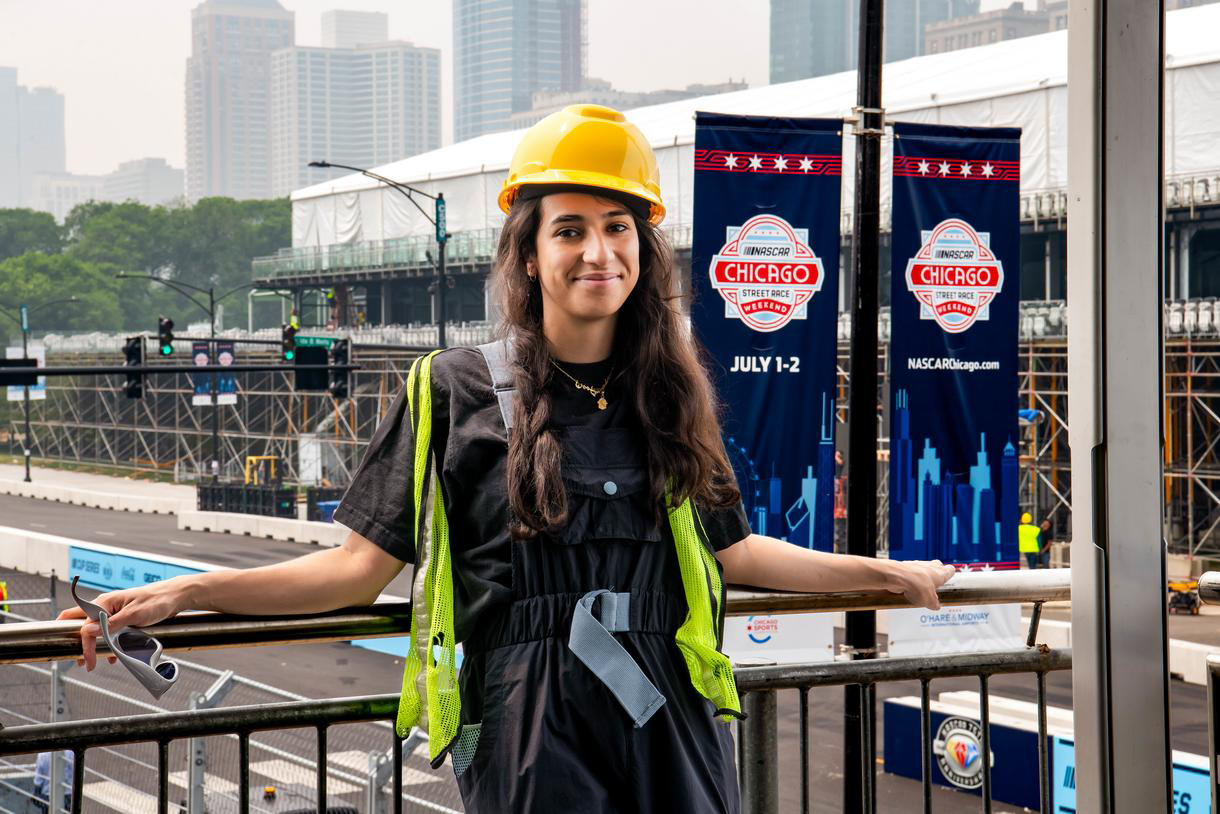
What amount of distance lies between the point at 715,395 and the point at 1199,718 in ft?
49.0

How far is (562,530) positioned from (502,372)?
0.28 meters

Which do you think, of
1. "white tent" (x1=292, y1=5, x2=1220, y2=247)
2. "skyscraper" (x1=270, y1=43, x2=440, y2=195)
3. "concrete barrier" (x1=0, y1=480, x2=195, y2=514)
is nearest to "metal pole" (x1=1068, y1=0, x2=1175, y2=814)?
"white tent" (x1=292, y1=5, x2=1220, y2=247)

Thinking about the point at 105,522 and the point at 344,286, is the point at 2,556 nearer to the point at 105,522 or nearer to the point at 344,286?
the point at 105,522

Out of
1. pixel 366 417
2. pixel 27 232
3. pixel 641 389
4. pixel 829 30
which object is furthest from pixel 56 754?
pixel 27 232

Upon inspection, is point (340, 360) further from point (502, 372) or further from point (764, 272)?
point (502, 372)

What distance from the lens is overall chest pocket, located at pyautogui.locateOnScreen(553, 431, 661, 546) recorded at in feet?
6.70

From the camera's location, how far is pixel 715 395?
2367 millimetres

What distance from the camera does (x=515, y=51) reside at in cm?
10275

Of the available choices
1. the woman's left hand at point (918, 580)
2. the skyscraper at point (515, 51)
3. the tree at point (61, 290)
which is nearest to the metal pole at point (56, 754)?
the woman's left hand at point (918, 580)

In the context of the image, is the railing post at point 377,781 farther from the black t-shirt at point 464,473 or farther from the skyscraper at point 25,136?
the skyscraper at point 25,136

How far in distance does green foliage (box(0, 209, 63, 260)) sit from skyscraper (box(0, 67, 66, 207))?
2176 inches

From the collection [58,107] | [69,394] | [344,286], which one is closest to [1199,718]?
[344,286]

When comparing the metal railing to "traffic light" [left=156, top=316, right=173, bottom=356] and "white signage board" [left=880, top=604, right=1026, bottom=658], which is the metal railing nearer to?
"white signage board" [left=880, top=604, right=1026, bottom=658]

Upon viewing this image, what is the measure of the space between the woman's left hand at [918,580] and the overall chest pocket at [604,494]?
28.7 inches
